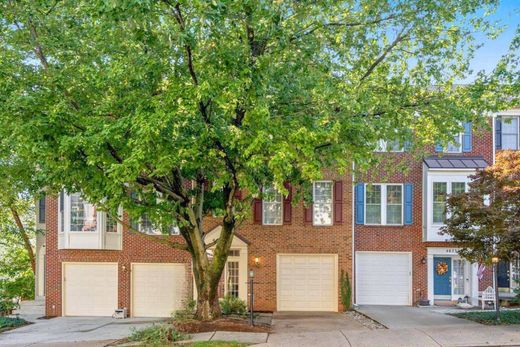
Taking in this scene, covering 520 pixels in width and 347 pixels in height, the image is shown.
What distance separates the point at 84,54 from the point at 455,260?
1567cm

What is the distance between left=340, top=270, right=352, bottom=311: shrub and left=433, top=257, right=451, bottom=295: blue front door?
3.81 meters

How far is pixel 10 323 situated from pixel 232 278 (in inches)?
305

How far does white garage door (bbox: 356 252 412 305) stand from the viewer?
65.2 ft

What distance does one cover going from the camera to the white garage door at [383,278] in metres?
19.9

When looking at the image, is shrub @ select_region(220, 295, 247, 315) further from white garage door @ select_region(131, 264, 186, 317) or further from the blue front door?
the blue front door

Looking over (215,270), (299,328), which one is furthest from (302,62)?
(299,328)

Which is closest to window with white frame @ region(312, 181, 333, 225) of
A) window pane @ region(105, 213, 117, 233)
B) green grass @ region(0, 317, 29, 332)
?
window pane @ region(105, 213, 117, 233)

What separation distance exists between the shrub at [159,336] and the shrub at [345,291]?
8076 mm

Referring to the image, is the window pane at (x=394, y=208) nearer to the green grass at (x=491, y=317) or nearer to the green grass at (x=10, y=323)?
the green grass at (x=491, y=317)

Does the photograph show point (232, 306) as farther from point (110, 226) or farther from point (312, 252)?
point (110, 226)

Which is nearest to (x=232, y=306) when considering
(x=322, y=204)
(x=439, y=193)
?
(x=322, y=204)

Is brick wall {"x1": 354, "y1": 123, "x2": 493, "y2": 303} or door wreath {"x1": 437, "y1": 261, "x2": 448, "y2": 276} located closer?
brick wall {"x1": 354, "y1": 123, "x2": 493, "y2": 303}

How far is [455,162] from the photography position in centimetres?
1973

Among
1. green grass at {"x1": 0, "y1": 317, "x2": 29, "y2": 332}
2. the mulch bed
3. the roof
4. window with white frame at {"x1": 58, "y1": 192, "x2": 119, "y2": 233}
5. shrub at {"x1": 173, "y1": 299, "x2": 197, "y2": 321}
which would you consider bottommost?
green grass at {"x1": 0, "y1": 317, "x2": 29, "y2": 332}
